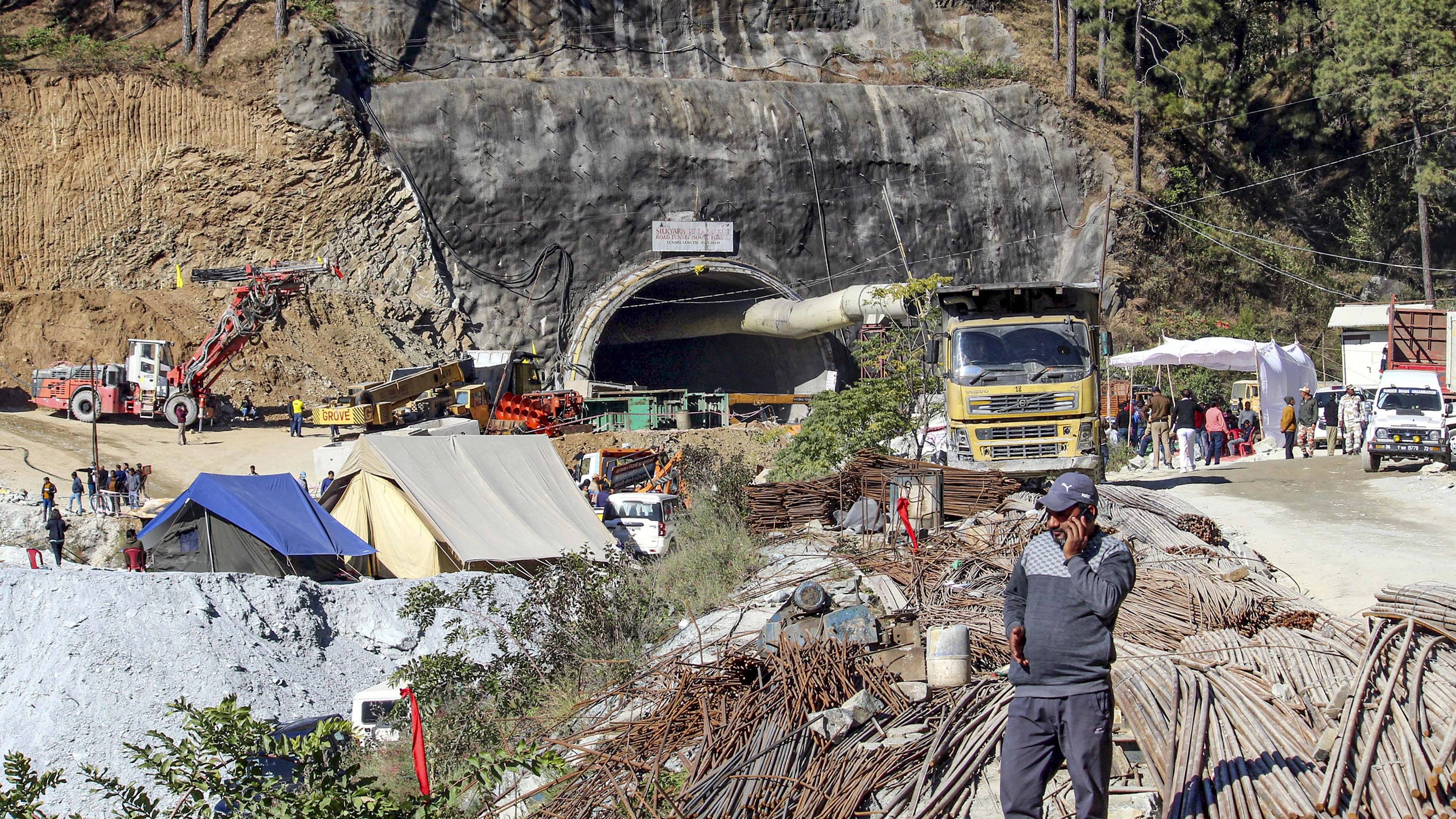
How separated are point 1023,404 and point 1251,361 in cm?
1223

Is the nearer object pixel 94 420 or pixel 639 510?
pixel 639 510

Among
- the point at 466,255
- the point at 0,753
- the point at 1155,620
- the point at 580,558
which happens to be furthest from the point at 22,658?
the point at 466,255

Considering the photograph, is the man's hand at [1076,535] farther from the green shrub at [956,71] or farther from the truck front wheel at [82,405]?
the green shrub at [956,71]

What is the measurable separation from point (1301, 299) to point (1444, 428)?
24.7 m

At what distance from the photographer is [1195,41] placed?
4347 cm

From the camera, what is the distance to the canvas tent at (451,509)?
18062 millimetres

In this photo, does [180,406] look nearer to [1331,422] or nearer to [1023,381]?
[1023,381]

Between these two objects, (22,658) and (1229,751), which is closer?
(1229,751)

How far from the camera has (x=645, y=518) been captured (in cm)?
2105

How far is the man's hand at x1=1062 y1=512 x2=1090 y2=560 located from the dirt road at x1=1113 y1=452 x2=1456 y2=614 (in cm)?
581

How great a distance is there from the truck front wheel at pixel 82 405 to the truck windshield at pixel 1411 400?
1122 inches

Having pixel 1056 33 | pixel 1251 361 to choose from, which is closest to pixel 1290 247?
pixel 1056 33

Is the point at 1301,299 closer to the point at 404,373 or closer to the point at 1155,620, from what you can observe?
the point at 404,373

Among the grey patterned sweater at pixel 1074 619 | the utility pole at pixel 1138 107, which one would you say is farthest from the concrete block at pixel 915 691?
the utility pole at pixel 1138 107
